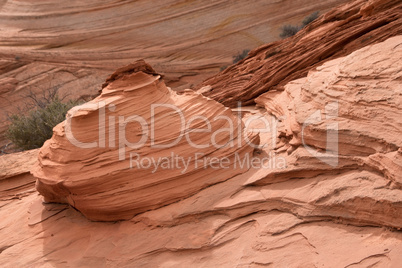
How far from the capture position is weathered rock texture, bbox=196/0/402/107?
5.99 metres

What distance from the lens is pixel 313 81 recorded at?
485 cm

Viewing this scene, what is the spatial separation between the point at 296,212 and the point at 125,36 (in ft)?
44.8

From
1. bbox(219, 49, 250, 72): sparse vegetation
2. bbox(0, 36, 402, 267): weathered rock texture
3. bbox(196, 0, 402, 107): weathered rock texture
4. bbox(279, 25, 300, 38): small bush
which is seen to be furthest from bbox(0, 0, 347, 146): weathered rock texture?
bbox(0, 36, 402, 267): weathered rock texture

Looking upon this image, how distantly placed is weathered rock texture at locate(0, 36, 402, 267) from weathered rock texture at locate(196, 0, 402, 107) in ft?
4.70

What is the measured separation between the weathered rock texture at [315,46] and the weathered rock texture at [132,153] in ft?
7.23

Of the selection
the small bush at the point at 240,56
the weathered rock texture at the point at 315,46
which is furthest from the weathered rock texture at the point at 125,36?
the weathered rock texture at the point at 315,46

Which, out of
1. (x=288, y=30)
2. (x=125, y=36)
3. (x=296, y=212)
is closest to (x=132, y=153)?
(x=296, y=212)

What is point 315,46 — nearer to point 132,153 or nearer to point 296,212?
point 296,212

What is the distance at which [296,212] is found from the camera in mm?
3773

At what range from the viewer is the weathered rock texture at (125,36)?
1466cm

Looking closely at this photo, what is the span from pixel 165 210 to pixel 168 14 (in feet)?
44.2

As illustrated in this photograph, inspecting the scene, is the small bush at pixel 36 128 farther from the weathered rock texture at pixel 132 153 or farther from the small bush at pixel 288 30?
the small bush at pixel 288 30

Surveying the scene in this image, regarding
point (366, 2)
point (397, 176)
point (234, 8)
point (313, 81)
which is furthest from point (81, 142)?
point (234, 8)

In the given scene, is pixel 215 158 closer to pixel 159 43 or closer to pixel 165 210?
pixel 165 210
